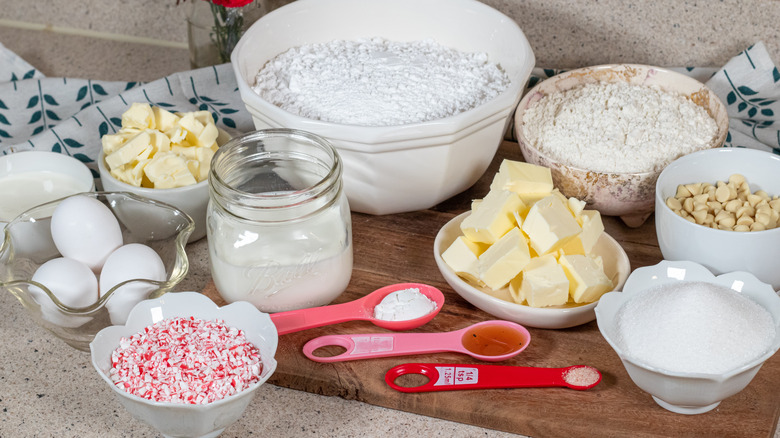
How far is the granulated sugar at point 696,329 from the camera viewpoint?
832 millimetres

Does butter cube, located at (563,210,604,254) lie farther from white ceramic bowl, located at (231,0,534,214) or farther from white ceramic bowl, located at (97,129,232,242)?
white ceramic bowl, located at (97,129,232,242)

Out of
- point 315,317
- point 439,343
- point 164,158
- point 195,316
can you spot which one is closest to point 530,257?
point 439,343

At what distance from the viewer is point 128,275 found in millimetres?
962

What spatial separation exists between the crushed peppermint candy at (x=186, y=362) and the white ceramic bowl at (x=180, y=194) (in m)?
0.25

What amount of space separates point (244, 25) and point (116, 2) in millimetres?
418

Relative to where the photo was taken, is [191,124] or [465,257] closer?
[465,257]

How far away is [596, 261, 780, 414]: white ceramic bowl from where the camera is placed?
2.67 feet

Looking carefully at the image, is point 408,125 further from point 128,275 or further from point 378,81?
point 128,275

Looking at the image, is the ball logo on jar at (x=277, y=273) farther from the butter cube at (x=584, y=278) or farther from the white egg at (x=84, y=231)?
the butter cube at (x=584, y=278)

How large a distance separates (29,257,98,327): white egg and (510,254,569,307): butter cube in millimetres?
525

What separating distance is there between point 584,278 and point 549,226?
0.25 feet

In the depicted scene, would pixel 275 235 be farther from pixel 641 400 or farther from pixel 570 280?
pixel 641 400

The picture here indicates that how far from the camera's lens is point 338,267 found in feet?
3.33

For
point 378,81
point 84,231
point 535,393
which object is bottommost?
point 535,393
